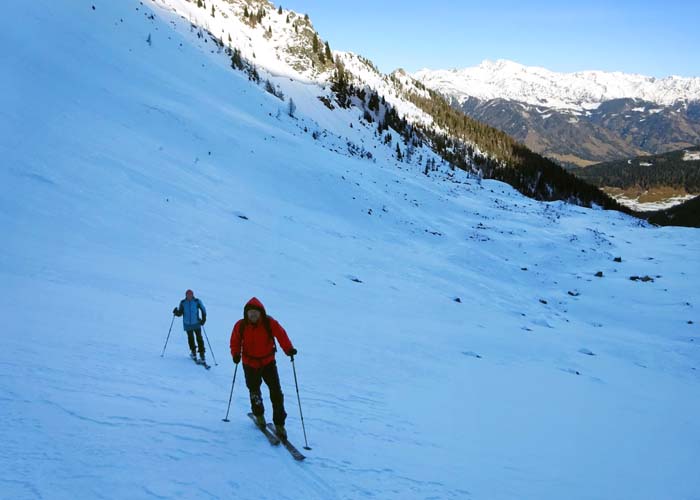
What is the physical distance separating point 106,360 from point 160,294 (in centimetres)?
458

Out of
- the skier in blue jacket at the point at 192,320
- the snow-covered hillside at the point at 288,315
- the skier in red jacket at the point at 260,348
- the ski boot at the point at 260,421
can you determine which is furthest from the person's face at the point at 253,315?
the skier in blue jacket at the point at 192,320

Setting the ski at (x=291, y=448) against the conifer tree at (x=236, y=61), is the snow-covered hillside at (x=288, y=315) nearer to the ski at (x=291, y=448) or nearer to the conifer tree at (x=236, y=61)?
Result: the ski at (x=291, y=448)

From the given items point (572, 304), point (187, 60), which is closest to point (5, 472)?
point (572, 304)

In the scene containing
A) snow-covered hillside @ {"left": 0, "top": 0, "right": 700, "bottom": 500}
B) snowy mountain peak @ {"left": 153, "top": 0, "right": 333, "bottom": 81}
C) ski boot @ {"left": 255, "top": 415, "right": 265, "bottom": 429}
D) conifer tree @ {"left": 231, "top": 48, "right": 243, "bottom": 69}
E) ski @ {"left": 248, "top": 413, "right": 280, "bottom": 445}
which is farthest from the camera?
snowy mountain peak @ {"left": 153, "top": 0, "right": 333, "bottom": 81}

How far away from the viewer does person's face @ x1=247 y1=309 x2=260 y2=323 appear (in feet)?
20.6

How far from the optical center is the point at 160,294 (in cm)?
1241

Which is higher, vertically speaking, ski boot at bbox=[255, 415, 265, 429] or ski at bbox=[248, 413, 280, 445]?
ski boot at bbox=[255, 415, 265, 429]

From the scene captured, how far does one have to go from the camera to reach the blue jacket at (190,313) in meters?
9.90

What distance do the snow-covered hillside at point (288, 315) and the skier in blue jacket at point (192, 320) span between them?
580 mm

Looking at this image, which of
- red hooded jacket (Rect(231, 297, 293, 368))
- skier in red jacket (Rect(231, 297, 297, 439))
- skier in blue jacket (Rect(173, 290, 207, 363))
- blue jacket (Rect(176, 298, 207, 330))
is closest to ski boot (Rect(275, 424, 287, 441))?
skier in red jacket (Rect(231, 297, 297, 439))

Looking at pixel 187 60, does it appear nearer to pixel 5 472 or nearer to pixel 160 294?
pixel 160 294

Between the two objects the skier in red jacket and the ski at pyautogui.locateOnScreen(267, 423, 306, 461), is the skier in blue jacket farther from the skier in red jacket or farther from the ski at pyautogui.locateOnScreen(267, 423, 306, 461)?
the ski at pyautogui.locateOnScreen(267, 423, 306, 461)

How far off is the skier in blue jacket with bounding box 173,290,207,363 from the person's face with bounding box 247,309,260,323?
398 cm

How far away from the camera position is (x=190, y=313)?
10.0m
